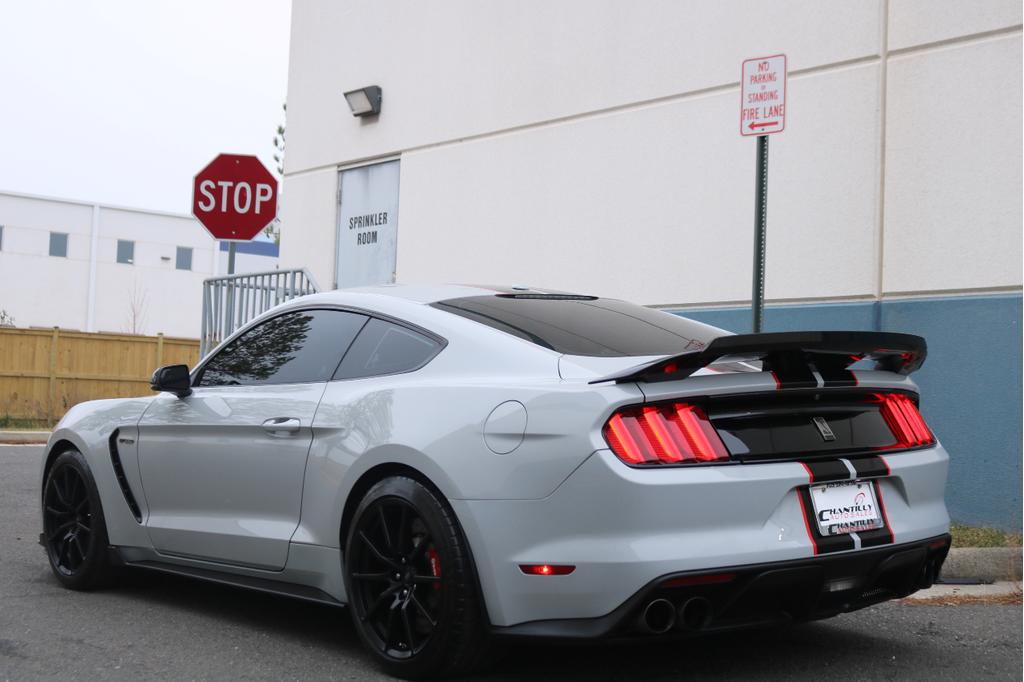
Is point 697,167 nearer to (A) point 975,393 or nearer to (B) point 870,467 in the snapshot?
(A) point 975,393

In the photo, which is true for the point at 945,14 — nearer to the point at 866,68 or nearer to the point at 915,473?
the point at 866,68

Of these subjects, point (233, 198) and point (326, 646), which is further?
point (233, 198)

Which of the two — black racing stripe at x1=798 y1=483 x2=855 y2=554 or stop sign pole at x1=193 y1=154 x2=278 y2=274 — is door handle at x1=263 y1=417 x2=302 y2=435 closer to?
black racing stripe at x1=798 y1=483 x2=855 y2=554

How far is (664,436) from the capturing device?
378 centimetres

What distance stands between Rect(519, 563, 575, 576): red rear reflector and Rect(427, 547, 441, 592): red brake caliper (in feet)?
1.08

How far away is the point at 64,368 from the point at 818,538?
21901mm

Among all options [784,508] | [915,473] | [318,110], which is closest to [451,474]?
[784,508]

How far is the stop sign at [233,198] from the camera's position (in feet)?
37.9

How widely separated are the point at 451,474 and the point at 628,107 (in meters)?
6.52

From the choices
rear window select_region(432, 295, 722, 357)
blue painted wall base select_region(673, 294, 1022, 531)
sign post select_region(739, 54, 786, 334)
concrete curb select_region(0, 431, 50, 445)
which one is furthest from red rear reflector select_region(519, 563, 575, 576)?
concrete curb select_region(0, 431, 50, 445)

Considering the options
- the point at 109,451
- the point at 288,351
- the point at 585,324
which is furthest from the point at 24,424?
the point at 585,324

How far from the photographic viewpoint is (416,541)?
4156mm

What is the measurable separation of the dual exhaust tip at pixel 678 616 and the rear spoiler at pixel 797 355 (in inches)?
27.1

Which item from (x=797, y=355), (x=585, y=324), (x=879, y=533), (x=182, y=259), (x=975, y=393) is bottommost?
(x=879, y=533)
